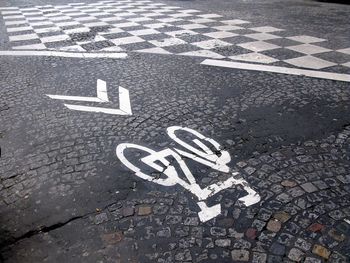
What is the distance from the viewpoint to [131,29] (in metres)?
9.42

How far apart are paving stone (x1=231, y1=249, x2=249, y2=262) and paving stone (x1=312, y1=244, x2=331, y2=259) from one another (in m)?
0.48

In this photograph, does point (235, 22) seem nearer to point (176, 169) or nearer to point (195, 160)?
point (195, 160)

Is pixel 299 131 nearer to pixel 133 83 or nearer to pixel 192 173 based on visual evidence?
pixel 192 173

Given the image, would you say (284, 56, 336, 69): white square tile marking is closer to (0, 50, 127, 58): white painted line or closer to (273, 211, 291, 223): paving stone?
(0, 50, 127, 58): white painted line

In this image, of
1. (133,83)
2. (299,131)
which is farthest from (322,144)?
(133,83)

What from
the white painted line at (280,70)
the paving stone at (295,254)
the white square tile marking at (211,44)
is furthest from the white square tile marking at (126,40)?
the paving stone at (295,254)

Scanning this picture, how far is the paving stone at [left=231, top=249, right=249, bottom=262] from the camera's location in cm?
242

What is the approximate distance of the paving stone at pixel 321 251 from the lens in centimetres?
241

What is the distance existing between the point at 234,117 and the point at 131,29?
5.95m

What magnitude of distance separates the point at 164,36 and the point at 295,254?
7065 millimetres

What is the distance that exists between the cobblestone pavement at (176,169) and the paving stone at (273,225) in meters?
0.01

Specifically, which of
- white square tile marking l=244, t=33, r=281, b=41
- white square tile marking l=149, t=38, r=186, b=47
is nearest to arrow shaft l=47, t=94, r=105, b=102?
white square tile marking l=149, t=38, r=186, b=47

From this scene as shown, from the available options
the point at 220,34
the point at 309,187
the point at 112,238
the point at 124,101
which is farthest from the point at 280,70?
the point at 112,238

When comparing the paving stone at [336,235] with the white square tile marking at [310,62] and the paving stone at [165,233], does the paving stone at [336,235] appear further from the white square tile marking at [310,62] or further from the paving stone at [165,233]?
the white square tile marking at [310,62]
